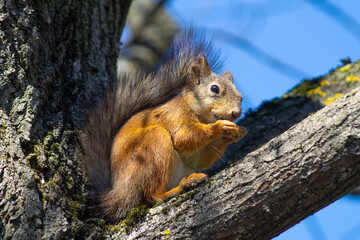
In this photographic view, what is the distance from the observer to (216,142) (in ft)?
9.42

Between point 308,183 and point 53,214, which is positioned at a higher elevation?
point 53,214

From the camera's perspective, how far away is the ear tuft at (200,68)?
10.0ft

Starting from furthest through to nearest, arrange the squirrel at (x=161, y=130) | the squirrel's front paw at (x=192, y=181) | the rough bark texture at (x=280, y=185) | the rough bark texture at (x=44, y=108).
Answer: the squirrel at (x=161, y=130) < the squirrel's front paw at (x=192, y=181) < the rough bark texture at (x=44, y=108) < the rough bark texture at (x=280, y=185)

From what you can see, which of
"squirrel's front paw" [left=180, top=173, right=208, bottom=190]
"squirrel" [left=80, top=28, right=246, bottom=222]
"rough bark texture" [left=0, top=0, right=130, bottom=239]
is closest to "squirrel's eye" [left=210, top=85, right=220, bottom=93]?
"squirrel" [left=80, top=28, right=246, bottom=222]

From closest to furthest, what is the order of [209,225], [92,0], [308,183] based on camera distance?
[308,183], [209,225], [92,0]

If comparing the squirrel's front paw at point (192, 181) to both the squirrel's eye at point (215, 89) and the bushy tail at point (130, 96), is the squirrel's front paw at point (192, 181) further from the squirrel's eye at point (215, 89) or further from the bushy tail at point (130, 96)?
the squirrel's eye at point (215, 89)

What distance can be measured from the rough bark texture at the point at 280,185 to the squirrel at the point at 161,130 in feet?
1.06

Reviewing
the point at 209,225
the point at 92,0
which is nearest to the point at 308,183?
the point at 209,225

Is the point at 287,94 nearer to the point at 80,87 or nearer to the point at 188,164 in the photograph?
the point at 188,164

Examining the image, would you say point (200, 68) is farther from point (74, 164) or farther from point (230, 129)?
point (74, 164)

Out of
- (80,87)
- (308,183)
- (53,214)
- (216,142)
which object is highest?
(80,87)

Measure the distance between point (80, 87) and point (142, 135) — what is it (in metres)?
0.49

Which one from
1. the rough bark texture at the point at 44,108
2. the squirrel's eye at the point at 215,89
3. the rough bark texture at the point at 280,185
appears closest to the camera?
the rough bark texture at the point at 280,185

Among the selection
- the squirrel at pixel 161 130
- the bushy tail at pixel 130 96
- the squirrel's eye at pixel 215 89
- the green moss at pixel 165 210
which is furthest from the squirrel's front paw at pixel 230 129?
the green moss at pixel 165 210
